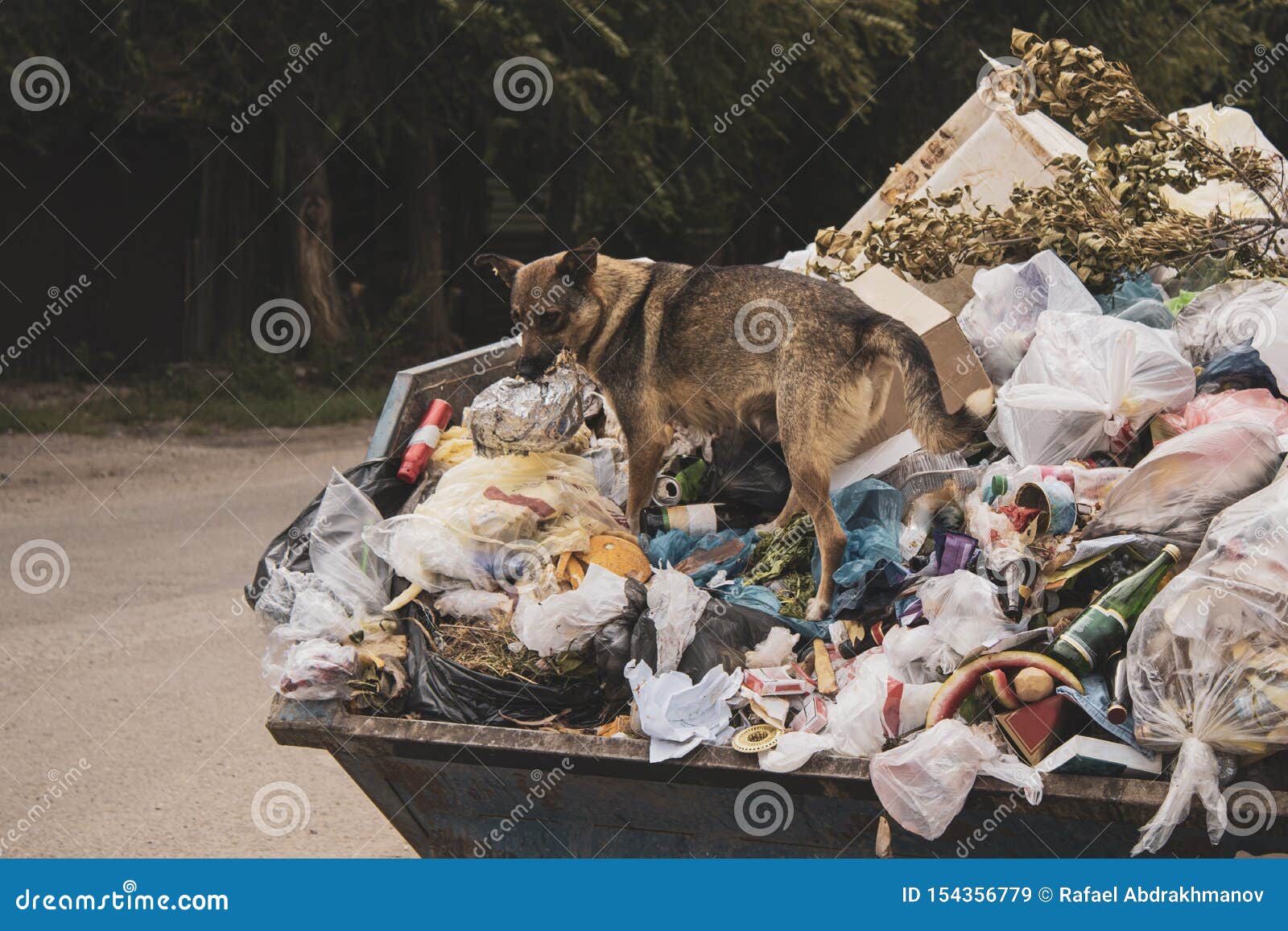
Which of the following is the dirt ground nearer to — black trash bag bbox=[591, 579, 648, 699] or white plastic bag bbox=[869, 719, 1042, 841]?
black trash bag bbox=[591, 579, 648, 699]

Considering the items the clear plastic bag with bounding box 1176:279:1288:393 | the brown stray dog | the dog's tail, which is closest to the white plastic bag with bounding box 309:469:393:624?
the brown stray dog

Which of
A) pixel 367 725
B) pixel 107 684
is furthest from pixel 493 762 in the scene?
pixel 107 684

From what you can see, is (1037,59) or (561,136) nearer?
(1037,59)

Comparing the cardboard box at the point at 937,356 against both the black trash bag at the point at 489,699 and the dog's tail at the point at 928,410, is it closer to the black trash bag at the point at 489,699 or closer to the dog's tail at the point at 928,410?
the dog's tail at the point at 928,410

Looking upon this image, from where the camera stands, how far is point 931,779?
2.48 metres

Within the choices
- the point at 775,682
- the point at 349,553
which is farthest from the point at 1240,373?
the point at 349,553

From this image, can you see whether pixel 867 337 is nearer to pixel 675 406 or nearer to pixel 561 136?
pixel 675 406

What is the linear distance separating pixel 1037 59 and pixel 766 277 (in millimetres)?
1189

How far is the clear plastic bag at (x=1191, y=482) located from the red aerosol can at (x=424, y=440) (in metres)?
1.88

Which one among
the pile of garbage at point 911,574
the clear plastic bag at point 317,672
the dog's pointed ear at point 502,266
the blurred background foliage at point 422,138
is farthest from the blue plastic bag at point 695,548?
the blurred background foliage at point 422,138

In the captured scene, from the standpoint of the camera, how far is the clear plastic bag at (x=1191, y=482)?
290cm

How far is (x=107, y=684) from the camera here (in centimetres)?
531

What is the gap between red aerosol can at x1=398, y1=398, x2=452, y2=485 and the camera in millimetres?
3900

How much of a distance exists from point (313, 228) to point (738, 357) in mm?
9084
